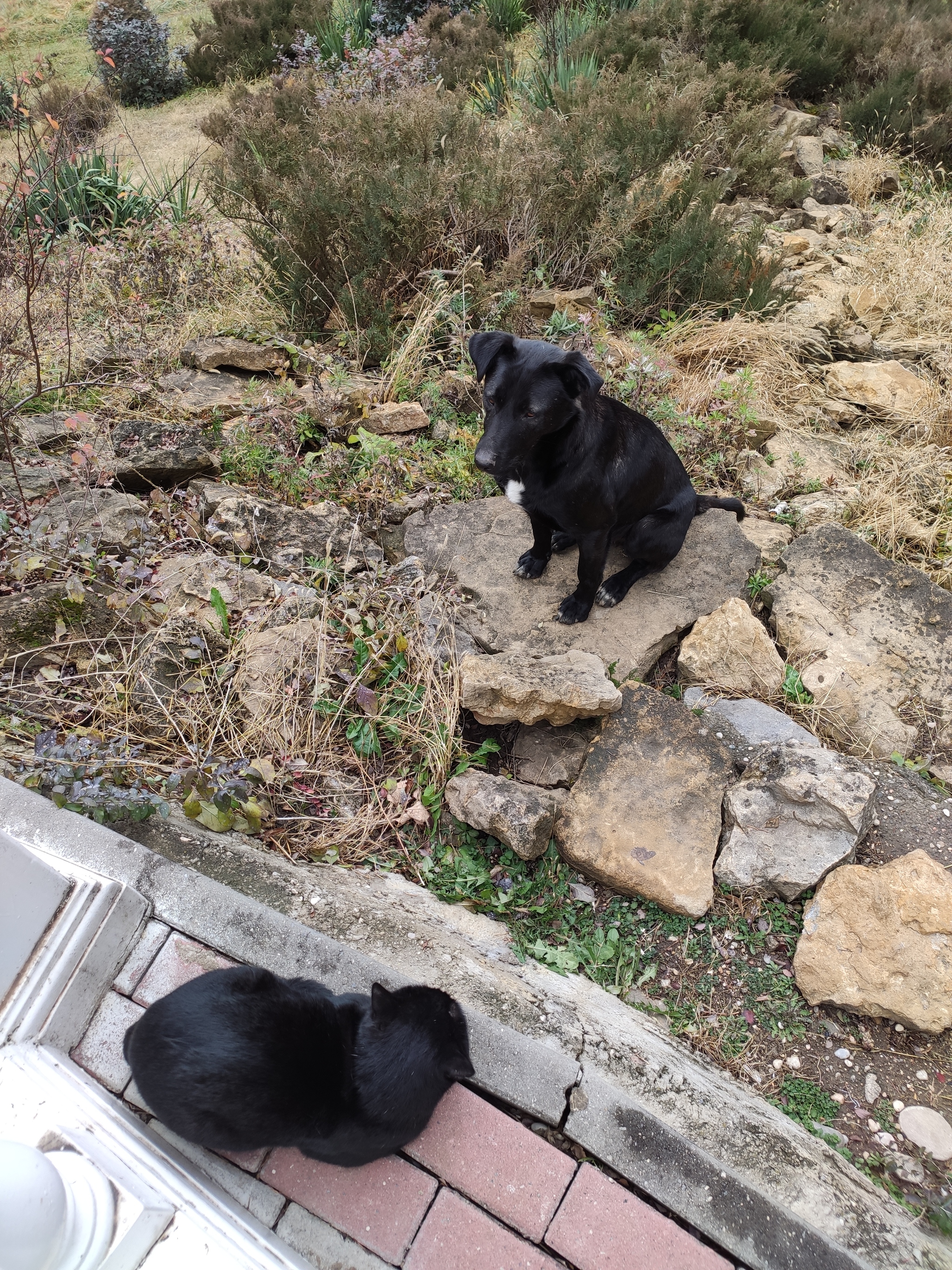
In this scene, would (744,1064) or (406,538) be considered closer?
(744,1064)

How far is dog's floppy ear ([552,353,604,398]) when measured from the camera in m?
2.39

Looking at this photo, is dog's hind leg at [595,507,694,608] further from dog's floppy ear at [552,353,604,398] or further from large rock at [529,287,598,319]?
large rock at [529,287,598,319]

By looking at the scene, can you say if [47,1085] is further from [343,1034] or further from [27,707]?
[27,707]

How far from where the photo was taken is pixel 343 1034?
166cm

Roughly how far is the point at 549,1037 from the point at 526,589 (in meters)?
1.92

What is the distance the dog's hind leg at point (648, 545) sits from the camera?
3150 millimetres

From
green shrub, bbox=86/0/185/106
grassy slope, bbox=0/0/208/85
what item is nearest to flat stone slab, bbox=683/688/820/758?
green shrub, bbox=86/0/185/106

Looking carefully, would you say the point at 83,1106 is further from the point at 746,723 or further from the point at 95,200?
the point at 95,200

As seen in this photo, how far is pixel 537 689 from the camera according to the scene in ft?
8.20

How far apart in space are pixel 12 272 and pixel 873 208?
7.27 m

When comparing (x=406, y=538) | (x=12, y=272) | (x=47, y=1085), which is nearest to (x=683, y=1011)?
(x=47, y=1085)

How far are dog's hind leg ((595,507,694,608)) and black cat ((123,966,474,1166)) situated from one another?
202 centimetres

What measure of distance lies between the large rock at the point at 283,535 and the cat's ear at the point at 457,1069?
213cm

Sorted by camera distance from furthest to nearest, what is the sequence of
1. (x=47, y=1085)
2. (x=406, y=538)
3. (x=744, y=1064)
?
(x=406, y=538), (x=744, y=1064), (x=47, y=1085)
